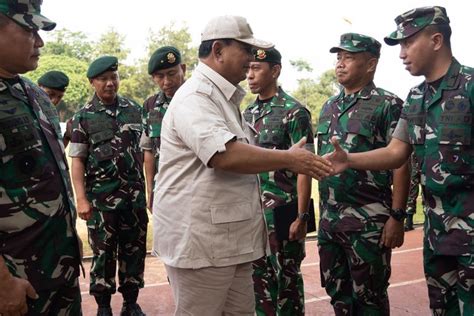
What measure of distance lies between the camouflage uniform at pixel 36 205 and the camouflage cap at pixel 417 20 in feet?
6.49

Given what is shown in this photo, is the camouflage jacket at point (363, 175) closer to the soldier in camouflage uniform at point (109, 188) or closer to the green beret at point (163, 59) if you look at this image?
the green beret at point (163, 59)

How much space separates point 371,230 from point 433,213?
0.58 m

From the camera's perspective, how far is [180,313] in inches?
94.2

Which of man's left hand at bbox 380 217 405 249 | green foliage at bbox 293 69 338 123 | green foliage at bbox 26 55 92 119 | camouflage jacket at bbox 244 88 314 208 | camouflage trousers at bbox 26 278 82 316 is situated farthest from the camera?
green foliage at bbox 293 69 338 123

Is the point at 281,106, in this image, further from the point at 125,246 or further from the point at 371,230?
the point at 125,246

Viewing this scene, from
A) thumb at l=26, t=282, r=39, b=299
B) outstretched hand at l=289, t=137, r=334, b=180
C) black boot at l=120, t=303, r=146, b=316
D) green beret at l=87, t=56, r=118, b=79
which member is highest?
green beret at l=87, t=56, r=118, b=79

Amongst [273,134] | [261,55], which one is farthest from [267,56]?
[273,134]

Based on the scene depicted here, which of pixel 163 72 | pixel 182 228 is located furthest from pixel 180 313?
pixel 163 72

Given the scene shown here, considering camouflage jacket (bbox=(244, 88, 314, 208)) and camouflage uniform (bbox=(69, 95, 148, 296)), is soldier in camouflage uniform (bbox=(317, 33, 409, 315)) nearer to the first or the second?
camouflage jacket (bbox=(244, 88, 314, 208))

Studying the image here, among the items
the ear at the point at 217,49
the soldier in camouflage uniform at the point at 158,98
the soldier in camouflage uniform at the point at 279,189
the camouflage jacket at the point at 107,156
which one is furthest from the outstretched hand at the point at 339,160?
the camouflage jacket at the point at 107,156

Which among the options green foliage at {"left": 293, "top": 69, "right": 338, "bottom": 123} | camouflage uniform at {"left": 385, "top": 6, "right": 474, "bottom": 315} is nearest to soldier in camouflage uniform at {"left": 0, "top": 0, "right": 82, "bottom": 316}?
camouflage uniform at {"left": 385, "top": 6, "right": 474, "bottom": 315}

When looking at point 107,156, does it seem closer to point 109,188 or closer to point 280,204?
point 109,188

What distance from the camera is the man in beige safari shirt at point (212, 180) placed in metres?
2.21

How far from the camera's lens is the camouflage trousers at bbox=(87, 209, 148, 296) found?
14.0 feet
